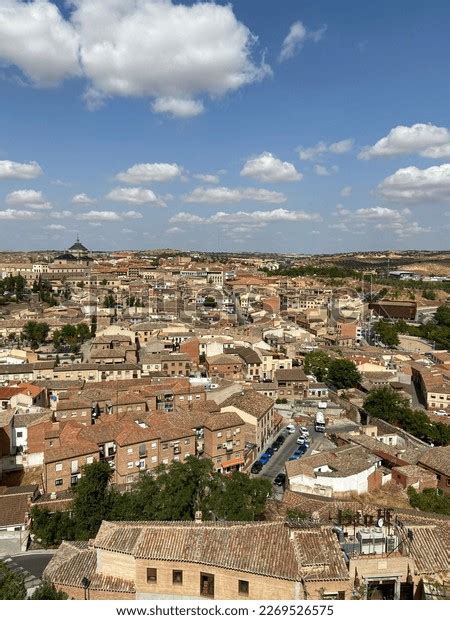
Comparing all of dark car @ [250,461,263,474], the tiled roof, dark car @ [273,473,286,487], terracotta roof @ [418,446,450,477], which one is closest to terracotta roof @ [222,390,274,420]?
dark car @ [250,461,263,474]

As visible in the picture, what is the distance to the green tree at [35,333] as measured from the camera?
44.7 m

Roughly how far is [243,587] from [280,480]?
1315 cm

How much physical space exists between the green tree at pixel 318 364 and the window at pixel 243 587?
30.5m

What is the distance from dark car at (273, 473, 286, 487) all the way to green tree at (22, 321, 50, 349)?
99.5ft

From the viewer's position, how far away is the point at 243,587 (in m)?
8.39

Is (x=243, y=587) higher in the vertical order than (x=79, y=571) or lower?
higher

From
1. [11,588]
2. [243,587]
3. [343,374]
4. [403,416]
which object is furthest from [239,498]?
[343,374]

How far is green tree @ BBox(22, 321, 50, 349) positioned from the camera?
44719 millimetres

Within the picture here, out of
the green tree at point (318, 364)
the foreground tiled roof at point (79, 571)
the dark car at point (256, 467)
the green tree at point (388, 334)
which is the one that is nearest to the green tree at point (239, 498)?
the foreground tiled roof at point (79, 571)

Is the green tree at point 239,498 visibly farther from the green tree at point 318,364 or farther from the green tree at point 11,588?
the green tree at point 318,364

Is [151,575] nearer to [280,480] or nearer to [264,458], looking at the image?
[280,480]

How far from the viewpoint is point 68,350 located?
4266cm

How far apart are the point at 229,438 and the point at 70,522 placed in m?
8.62
